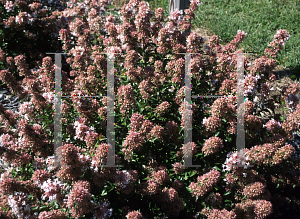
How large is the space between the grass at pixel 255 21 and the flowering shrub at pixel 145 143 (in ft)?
9.30

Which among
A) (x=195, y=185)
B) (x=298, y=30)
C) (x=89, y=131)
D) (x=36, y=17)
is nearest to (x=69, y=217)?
(x=89, y=131)

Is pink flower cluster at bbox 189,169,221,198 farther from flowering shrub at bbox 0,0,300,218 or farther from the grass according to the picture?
the grass

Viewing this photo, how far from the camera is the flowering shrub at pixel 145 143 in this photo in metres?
2.76

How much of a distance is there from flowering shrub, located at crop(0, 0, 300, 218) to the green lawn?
9.27 feet

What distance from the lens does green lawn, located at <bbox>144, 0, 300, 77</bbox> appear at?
663 cm

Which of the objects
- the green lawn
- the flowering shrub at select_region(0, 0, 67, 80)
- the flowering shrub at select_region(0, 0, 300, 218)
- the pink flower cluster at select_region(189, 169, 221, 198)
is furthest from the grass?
the pink flower cluster at select_region(189, 169, 221, 198)

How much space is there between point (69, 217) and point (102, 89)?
5.18ft

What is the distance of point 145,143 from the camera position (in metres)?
3.34

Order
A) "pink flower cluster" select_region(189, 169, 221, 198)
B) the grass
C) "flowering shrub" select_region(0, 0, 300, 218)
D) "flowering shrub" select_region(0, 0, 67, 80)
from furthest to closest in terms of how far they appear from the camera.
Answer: the grass, "flowering shrub" select_region(0, 0, 67, 80), "pink flower cluster" select_region(189, 169, 221, 198), "flowering shrub" select_region(0, 0, 300, 218)

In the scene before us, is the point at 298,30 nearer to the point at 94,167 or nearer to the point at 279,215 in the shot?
the point at 279,215

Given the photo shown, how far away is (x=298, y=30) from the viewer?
7.14 m

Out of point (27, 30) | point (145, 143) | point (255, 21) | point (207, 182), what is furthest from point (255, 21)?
point (207, 182)

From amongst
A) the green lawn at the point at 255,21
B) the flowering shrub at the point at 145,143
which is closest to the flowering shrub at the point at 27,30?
the flowering shrub at the point at 145,143

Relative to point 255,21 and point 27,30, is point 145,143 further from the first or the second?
point 255,21
